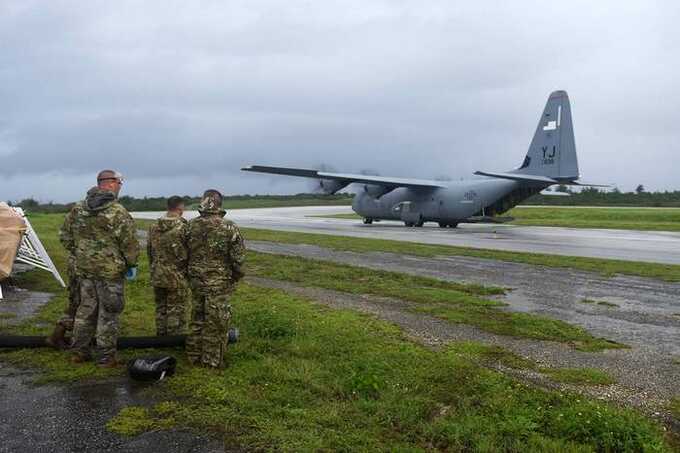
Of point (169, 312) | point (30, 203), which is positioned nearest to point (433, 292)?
point (169, 312)

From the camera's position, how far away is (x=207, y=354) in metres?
6.44

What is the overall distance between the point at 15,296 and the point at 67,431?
7.19 metres

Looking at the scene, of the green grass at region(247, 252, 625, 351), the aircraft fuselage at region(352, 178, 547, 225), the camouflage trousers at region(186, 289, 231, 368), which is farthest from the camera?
the aircraft fuselage at region(352, 178, 547, 225)

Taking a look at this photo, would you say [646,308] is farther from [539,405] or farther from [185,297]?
[185,297]

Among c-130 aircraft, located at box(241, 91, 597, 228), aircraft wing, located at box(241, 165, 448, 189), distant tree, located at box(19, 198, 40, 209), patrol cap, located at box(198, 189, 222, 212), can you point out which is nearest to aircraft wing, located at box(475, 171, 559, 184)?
c-130 aircraft, located at box(241, 91, 597, 228)

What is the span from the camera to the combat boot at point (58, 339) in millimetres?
7008

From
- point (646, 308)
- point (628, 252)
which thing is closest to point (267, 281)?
point (646, 308)


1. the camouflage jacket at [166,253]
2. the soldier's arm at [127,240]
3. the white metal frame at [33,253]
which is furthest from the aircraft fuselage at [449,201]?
the soldier's arm at [127,240]

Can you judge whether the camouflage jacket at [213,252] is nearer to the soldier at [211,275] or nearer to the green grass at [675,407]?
the soldier at [211,275]

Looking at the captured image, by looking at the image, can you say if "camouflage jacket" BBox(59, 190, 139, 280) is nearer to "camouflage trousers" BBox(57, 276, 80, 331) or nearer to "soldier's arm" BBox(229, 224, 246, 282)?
"camouflage trousers" BBox(57, 276, 80, 331)

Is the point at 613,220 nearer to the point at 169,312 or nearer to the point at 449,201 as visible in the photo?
the point at 449,201

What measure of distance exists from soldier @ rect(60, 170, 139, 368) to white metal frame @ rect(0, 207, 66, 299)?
553 cm

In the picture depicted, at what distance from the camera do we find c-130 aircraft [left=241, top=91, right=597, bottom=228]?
29906mm

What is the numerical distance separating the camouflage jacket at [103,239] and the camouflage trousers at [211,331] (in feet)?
3.11
